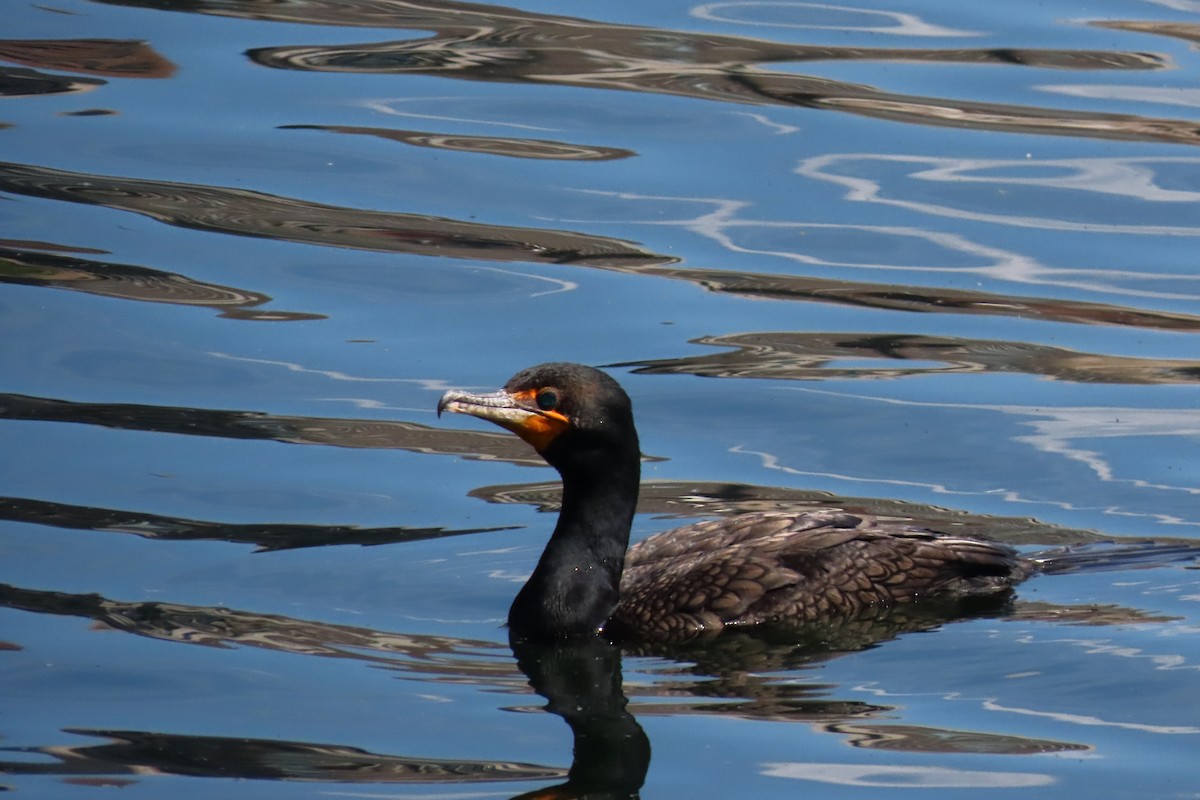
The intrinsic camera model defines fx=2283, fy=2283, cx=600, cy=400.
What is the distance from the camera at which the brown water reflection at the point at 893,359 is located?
10789 mm

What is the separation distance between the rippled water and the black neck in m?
0.14

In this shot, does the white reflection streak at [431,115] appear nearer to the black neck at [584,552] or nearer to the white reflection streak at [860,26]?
the white reflection streak at [860,26]

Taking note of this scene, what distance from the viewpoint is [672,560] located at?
8375 millimetres

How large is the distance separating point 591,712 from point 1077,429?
3.61 m

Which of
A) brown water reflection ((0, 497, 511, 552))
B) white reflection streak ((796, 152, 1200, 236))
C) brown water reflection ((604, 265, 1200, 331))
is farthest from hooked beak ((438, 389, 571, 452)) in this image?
white reflection streak ((796, 152, 1200, 236))

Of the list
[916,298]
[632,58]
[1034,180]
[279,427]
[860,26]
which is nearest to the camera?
[279,427]

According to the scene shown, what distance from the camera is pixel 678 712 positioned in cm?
709

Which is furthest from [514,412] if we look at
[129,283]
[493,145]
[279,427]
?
[493,145]

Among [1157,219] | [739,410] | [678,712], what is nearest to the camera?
[678,712]

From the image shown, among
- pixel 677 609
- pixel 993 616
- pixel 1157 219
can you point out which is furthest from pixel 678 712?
pixel 1157 219

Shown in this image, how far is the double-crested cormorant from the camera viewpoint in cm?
795

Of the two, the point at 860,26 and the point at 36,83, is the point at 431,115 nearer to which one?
the point at 36,83

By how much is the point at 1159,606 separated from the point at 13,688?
3.86 m

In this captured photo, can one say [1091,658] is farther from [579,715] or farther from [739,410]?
[739,410]
